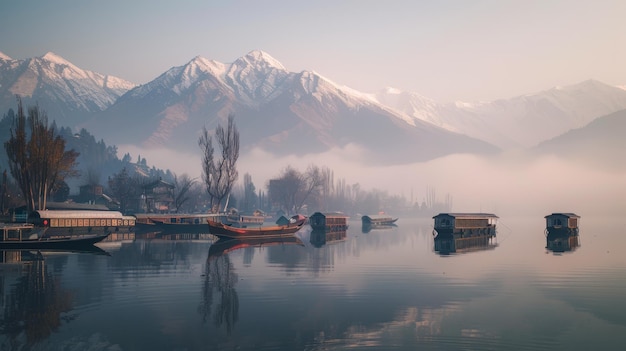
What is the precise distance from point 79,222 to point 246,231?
31.5m

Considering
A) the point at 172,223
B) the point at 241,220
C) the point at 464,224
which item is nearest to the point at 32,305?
the point at 464,224

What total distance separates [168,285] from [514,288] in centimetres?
2435

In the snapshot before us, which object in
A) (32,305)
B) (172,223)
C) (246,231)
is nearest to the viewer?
(32,305)

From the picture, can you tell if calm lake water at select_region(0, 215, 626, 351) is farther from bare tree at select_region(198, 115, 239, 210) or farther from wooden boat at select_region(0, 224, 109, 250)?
bare tree at select_region(198, 115, 239, 210)

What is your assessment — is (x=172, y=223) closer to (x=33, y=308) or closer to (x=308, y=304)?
(x=33, y=308)

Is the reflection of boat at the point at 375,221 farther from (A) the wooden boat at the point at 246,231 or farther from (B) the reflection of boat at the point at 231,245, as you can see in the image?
(B) the reflection of boat at the point at 231,245

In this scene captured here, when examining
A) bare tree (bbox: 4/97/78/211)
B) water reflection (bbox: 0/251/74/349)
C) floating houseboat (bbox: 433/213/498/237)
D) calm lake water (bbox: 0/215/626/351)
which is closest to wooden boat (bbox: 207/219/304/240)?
floating houseboat (bbox: 433/213/498/237)

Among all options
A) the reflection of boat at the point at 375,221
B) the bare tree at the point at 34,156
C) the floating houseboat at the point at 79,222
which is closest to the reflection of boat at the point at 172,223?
the floating houseboat at the point at 79,222

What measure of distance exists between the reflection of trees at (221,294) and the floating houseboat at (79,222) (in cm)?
4617

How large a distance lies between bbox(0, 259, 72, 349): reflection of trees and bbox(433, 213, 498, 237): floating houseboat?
241 feet

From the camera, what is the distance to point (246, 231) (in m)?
94.5

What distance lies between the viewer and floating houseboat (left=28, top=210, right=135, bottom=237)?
93.4 m

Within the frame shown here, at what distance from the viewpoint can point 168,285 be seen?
41.2 m

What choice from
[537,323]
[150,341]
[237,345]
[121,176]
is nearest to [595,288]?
[537,323]
